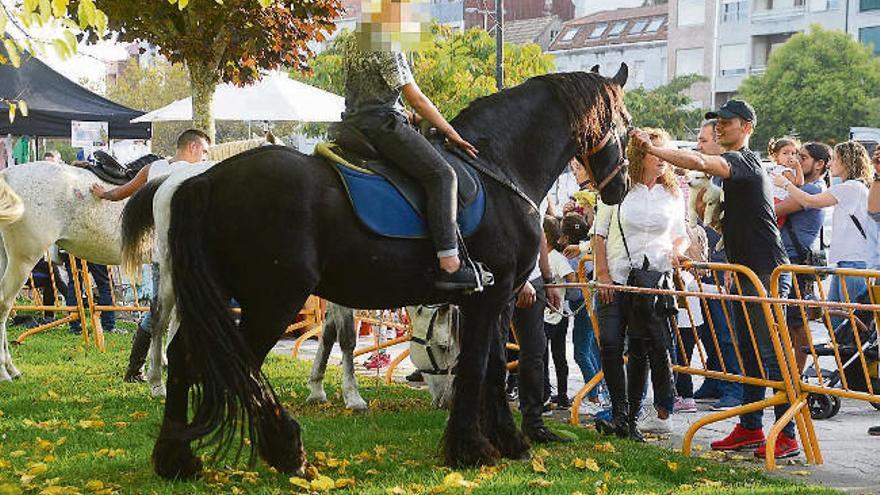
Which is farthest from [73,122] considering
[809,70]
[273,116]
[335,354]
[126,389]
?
[809,70]

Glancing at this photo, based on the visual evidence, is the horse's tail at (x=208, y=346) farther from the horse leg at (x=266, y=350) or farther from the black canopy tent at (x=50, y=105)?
the black canopy tent at (x=50, y=105)

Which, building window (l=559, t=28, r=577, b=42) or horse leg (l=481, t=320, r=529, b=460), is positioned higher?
building window (l=559, t=28, r=577, b=42)

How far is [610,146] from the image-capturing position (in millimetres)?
7242

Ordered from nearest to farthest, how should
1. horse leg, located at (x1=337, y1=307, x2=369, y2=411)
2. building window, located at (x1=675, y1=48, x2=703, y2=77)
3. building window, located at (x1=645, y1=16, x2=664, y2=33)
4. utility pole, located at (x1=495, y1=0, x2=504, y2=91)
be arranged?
horse leg, located at (x1=337, y1=307, x2=369, y2=411), utility pole, located at (x1=495, y1=0, x2=504, y2=91), building window, located at (x1=675, y1=48, x2=703, y2=77), building window, located at (x1=645, y1=16, x2=664, y2=33)

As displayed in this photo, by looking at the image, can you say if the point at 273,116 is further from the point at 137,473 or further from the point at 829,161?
the point at 137,473

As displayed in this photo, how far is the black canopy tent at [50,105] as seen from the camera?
20.9 meters

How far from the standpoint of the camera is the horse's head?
716cm

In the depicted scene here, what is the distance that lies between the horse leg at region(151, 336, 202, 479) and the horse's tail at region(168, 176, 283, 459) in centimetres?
9

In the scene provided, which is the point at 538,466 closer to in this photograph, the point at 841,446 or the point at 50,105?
the point at 841,446

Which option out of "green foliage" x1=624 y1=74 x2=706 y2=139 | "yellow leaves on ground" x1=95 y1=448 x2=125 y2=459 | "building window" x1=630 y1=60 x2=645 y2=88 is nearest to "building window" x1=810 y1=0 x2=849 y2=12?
"green foliage" x1=624 y1=74 x2=706 y2=139

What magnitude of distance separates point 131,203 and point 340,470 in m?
3.61

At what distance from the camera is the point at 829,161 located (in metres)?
10.6

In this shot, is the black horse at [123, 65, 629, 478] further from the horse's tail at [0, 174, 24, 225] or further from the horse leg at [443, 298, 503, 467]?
the horse's tail at [0, 174, 24, 225]

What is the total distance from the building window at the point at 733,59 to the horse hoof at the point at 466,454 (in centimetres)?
6255
